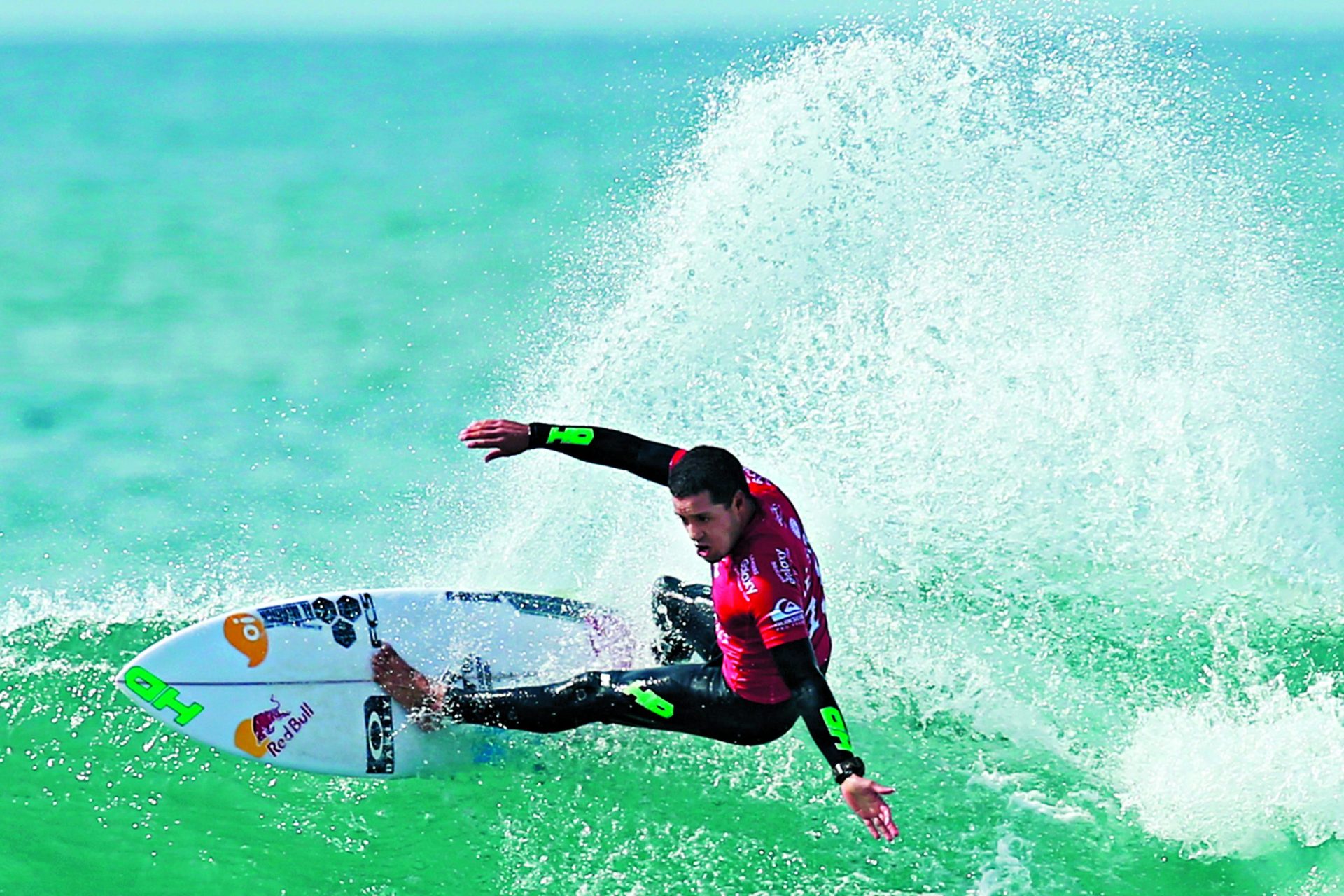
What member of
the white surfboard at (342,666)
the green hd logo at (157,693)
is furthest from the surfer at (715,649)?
the green hd logo at (157,693)

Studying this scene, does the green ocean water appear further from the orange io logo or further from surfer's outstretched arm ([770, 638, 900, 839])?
surfer's outstretched arm ([770, 638, 900, 839])

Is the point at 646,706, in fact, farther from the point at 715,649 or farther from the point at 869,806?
the point at 869,806

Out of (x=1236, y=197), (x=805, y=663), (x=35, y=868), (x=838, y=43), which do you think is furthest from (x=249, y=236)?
(x=805, y=663)

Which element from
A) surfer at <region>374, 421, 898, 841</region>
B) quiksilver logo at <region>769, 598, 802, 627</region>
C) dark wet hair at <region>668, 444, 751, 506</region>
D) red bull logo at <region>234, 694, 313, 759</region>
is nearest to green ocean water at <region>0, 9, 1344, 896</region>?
red bull logo at <region>234, 694, 313, 759</region>

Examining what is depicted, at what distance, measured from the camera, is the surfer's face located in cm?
505

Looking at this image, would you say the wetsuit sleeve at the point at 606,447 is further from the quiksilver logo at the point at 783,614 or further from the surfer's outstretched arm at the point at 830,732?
the surfer's outstretched arm at the point at 830,732

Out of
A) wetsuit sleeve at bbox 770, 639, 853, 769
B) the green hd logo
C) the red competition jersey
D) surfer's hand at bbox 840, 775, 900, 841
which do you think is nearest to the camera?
surfer's hand at bbox 840, 775, 900, 841

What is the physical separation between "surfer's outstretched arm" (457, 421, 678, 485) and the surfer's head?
0.84 m

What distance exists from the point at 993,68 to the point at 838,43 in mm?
1045

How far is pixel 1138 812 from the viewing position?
20.0ft

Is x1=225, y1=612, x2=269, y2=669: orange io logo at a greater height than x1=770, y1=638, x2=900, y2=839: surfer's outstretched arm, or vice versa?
x1=225, y1=612, x2=269, y2=669: orange io logo

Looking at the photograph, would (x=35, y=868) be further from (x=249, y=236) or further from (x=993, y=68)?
(x=249, y=236)

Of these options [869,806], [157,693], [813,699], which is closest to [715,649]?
[813,699]

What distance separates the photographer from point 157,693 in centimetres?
616
